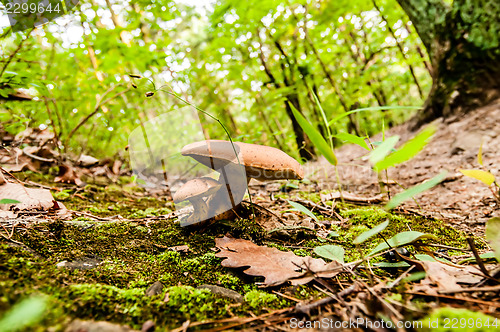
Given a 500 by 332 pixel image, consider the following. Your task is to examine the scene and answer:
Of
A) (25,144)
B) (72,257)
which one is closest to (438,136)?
(72,257)

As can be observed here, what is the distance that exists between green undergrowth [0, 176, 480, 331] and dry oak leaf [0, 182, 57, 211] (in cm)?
23

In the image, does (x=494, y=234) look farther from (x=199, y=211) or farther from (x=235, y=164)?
(x=199, y=211)

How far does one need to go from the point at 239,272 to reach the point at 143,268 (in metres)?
0.45

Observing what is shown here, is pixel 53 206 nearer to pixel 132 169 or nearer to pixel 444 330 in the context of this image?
pixel 444 330

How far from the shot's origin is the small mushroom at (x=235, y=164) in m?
1.46

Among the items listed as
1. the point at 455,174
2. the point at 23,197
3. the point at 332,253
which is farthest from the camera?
the point at 455,174

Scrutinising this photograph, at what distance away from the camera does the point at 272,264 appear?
1.15 meters

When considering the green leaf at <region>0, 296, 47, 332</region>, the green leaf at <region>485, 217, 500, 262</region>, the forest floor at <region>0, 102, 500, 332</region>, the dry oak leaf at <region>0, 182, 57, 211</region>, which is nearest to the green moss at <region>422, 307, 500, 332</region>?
the forest floor at <region>0, 102, 500, 332</region>

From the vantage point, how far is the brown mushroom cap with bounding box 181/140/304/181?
57.4 inches

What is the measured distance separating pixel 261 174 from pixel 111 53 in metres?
4.29

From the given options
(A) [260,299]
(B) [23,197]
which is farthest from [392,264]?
(B) [23,197]

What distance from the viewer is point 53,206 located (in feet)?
5.41

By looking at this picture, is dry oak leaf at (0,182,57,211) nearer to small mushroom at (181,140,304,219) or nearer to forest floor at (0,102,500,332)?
forest floor at (0,102,500,332)

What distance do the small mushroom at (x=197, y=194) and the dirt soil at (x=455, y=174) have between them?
0.97 m
